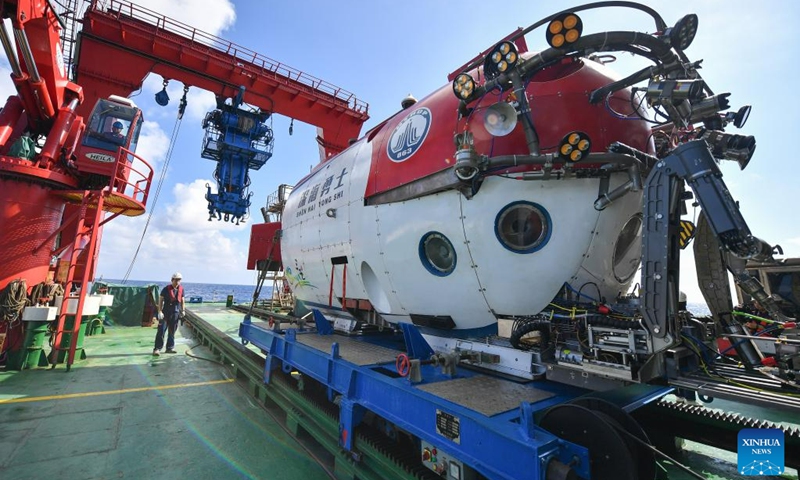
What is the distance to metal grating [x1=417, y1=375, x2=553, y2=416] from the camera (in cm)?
249

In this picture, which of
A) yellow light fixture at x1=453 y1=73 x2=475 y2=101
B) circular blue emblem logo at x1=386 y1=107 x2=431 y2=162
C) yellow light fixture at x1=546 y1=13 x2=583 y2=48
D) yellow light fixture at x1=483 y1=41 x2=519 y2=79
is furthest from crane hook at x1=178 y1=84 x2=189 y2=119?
yellow light fixture at x1=546 y1=13 x2=583 y2=48

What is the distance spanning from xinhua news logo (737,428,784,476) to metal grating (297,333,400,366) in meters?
2.75

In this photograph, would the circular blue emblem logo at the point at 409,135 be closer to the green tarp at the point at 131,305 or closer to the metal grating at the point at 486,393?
the metal grating at the point at 486,393

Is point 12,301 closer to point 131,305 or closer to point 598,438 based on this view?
point 131,305

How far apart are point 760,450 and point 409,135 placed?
3.86 meters

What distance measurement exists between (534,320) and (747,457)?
1544mm

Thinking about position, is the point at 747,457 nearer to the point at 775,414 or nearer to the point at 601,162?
the point at 601,162

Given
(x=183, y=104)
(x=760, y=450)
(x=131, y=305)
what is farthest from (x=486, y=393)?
(x=131, y=305)

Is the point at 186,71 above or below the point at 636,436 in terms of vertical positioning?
above

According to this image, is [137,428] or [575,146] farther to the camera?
[137,428]

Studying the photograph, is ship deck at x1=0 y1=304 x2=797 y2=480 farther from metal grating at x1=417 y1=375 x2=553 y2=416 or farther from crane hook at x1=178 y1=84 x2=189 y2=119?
crane hook at x1=178 y1=84 x2=189 y2=119

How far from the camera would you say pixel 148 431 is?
457 centimetres

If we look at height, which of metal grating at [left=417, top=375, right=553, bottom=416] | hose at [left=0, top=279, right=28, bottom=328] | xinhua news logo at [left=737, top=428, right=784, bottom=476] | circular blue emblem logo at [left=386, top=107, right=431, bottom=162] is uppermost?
circular blue emblem logo at [left=386, top=107, right=431, bottom=162]

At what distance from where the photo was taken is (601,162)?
2879 millimetres
